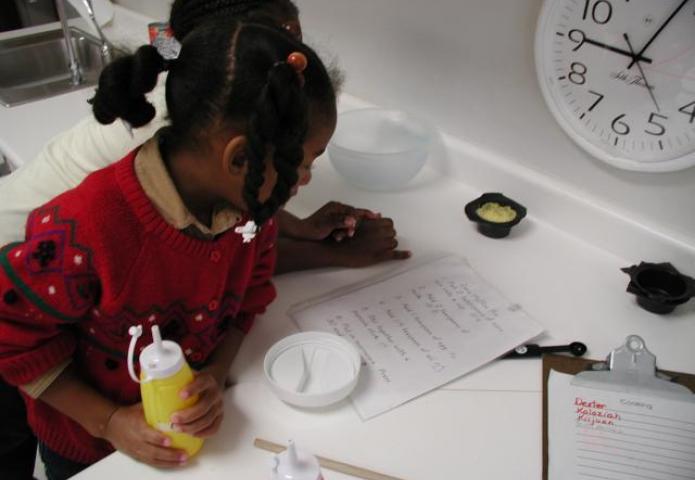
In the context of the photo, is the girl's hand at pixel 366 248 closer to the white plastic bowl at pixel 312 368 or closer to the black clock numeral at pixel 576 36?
the white plastic bowl at pixel 312 368

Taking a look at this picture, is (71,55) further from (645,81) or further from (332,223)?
(645,81)

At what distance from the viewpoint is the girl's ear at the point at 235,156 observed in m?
0.68

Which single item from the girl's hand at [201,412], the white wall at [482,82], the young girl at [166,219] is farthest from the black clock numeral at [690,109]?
the girl's hand at [201,412]

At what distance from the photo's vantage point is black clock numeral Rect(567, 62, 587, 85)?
1.00 m

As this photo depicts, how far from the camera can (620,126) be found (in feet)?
3.27

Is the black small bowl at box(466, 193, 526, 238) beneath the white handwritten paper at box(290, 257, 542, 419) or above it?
above

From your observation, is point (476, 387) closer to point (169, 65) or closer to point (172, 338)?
point (172, 338)

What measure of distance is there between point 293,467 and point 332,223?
22.6 inches

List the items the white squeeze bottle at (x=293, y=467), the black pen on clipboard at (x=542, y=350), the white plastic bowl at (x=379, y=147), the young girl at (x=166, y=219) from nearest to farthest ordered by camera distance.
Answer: the white squeeze bottle at (x=293, y=467) < the young girl at (x=166, y=219) < the black pen on clipboard at (x=542, y=350) < the white plastic bowl at (x=379, y=147)

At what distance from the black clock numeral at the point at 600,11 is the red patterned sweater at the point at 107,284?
66cm

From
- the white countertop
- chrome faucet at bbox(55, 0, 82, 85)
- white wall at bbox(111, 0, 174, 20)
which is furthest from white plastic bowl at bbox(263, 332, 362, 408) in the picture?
white wall at bbox(111, 0, 174, 20)

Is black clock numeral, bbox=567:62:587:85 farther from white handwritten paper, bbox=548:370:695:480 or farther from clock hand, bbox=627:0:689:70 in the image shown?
white handwritten paper, bbox=548:370:695:480

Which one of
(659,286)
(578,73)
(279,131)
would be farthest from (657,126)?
(279,131)

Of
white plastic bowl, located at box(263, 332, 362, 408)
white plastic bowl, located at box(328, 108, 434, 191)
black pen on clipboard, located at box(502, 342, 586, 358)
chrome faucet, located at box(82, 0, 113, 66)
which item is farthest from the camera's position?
chrome faucet, located at box(82, 0, 113, 66)
